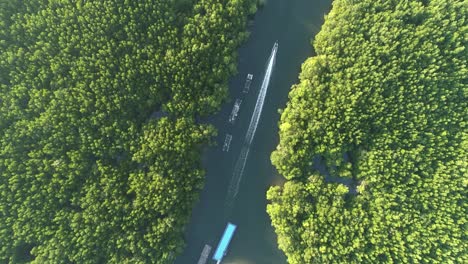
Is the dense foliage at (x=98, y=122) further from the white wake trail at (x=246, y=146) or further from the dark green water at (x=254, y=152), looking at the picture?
the white wake trail at (x=246, y=146)

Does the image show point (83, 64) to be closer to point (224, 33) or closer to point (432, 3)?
point (224, 33)

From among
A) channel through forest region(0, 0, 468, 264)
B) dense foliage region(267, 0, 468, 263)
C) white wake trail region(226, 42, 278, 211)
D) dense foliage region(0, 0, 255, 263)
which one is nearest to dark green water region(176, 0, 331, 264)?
white wake trail region(226, 42, 278, 211)

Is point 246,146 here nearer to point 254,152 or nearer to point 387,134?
point 254,152

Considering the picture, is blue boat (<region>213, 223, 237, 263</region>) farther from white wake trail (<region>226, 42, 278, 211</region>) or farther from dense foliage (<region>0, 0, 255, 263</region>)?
dense foliage (<region>0, 0, 255, 263</region>)

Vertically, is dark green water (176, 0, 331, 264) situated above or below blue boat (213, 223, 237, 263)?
above

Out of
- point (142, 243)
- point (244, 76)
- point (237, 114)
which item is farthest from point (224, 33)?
point (142, 243)

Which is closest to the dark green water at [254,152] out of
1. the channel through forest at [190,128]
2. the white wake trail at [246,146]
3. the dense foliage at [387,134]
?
the white wake trail at [246,146]
